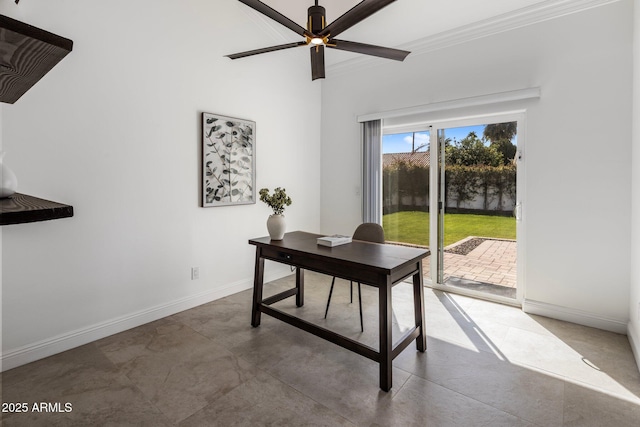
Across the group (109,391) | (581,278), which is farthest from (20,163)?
(581,278)

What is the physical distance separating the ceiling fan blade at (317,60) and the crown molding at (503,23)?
6.28 feet

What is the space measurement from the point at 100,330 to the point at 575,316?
14.0 feet

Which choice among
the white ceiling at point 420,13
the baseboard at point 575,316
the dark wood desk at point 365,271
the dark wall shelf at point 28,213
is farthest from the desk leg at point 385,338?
the white ceiling at point 420,13

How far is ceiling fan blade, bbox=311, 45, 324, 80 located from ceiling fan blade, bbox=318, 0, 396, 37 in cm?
20

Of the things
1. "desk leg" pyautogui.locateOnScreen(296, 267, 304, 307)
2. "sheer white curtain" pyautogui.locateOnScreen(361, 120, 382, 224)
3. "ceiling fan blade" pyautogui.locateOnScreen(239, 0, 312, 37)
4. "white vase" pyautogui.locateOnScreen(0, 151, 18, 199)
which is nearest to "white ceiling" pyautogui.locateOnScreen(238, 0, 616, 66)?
"sheer white curtain" pyautogui.locateOnScreen(361, 120, 382, 224)

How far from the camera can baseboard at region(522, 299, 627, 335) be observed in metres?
2.86

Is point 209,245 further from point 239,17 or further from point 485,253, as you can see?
point 485,253

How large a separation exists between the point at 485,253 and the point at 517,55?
2093 millimetres

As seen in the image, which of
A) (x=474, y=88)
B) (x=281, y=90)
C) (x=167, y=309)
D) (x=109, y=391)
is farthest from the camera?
(x=281, y=90)

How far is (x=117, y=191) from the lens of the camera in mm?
2838

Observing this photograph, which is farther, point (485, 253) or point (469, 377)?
point (485, 253)

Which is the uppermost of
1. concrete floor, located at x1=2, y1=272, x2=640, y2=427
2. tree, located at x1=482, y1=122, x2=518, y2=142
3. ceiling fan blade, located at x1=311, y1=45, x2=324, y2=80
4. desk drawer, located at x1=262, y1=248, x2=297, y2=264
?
ceiling fan blade, located at x1=311, y1=45, x2=324, y2=80

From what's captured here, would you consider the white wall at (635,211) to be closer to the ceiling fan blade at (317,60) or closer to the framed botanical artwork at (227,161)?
the ceiling fan blade at (317,60)

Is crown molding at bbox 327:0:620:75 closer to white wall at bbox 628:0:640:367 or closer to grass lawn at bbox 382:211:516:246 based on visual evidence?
white wall at bbox 628:0:640:367
